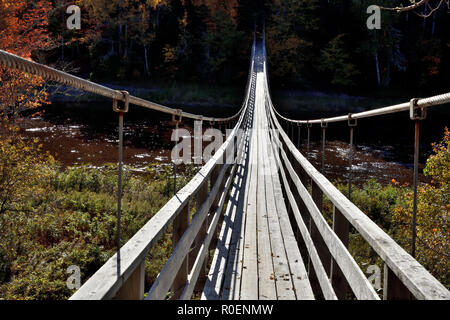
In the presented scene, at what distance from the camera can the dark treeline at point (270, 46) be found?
33875 mm

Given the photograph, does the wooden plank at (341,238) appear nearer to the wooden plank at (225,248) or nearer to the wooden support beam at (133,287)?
the wooden plank at (225,248)

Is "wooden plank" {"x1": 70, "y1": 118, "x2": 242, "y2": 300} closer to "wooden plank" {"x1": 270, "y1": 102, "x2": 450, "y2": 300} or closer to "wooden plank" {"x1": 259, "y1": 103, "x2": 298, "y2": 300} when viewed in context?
"wooden plank" {"x1": 270, "y1": 102, "x2": 450, "y2": 300}

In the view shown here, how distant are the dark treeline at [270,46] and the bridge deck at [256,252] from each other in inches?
1170

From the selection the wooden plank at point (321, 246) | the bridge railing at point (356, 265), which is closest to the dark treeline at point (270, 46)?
the wooden plank at point (321, 246)

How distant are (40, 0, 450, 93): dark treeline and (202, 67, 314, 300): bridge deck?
29722mm

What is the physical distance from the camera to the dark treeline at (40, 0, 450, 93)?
111 feet

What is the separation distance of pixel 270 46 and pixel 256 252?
3539cm

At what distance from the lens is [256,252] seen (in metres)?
3.12

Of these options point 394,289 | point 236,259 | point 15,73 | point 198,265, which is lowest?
point 236,259

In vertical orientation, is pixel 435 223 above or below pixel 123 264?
below

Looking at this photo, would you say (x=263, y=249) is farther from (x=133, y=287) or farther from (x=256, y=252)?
(x=133, y=287)

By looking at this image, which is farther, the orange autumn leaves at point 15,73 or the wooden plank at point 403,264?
the orange autumn leaves at point 15,73

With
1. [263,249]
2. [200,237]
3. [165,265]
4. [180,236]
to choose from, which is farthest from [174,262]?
[263,249]

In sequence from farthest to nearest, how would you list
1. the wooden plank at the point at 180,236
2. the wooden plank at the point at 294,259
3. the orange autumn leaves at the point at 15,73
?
the orange autumn leaves at the point at 15,73 → the wooden plank at the point at 294,259 → the wooden plank at the point at 180,236
